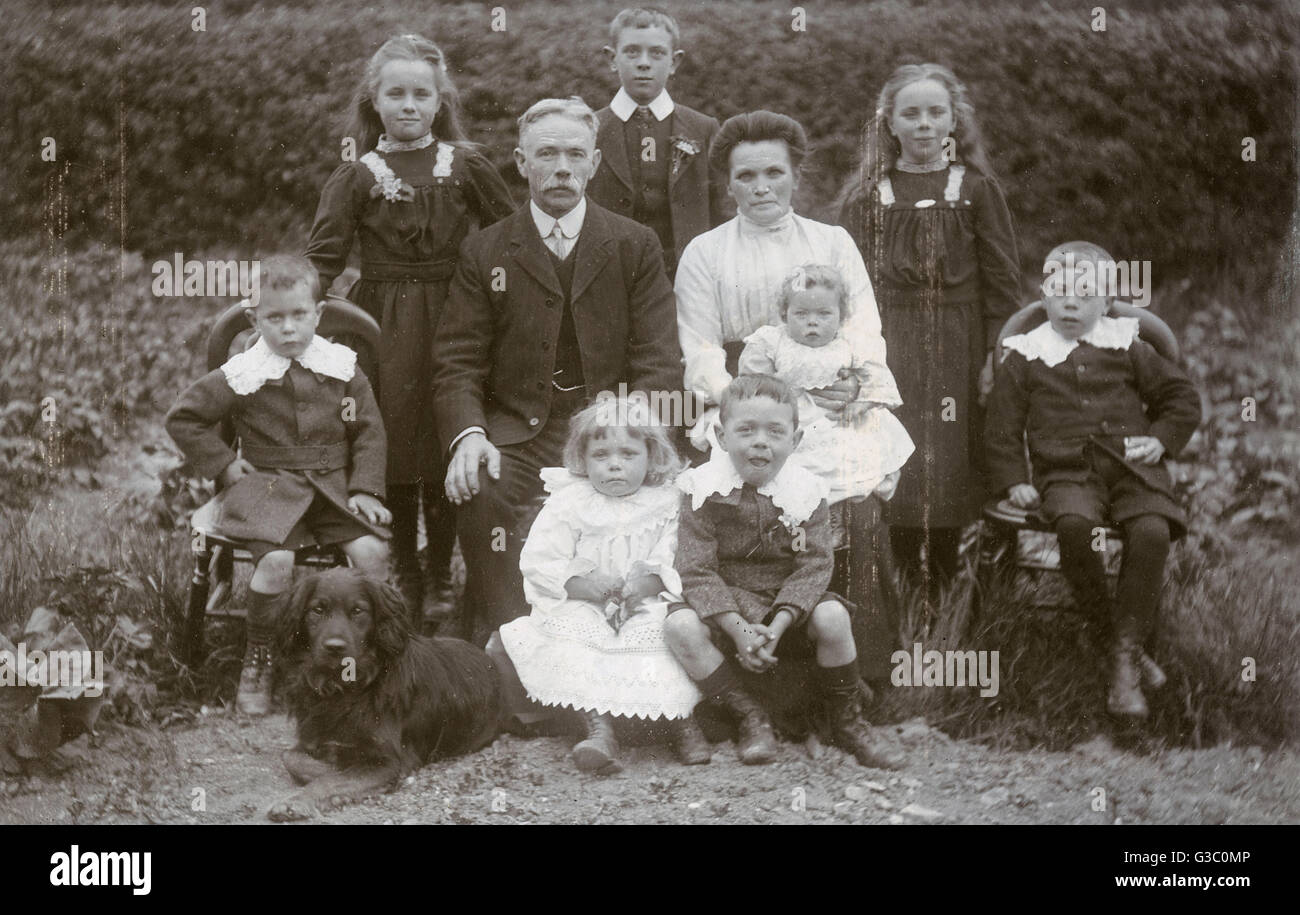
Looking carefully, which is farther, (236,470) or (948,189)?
(948,189)

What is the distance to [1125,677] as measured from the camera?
19.6 ft

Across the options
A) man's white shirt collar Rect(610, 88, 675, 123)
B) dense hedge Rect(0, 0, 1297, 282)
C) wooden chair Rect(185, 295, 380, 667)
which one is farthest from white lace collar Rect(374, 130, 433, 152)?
man's white shirt collar Rect(610, 88, 675, 123)

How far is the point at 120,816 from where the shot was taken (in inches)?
236

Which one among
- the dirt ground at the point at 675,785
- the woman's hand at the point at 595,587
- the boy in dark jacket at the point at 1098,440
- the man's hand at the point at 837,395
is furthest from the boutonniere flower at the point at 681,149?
the dirt ground at the point at 675,785

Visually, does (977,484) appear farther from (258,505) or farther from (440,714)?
(258,505)

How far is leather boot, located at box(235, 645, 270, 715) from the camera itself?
232 inches

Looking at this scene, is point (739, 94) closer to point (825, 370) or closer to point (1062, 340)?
point (825, 370)

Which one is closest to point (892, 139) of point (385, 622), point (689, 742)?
point (689, 742)

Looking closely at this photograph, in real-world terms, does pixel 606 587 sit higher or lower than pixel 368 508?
lower

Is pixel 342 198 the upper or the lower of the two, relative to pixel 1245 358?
upper

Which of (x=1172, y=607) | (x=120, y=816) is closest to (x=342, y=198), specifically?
(x=120, y=816)

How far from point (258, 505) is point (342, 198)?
47.6 inches

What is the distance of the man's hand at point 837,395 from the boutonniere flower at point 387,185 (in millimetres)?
1692

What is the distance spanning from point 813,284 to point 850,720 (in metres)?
1.58
